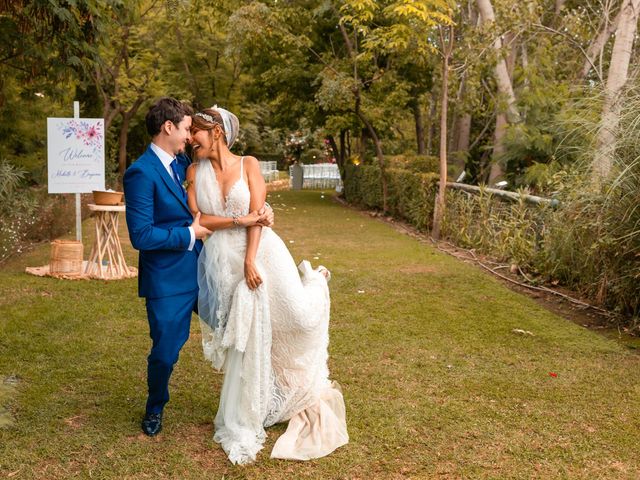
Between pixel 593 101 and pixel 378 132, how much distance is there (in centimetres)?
1653

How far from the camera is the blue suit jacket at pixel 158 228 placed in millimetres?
3729

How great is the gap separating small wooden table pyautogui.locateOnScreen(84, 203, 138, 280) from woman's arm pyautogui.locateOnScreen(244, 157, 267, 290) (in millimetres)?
4991

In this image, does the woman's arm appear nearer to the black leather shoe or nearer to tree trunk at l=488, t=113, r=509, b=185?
the black leather shoe

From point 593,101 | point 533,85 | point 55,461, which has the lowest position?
point 55,461

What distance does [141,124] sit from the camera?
26328 millimetres

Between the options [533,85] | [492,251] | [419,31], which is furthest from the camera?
[533,85]

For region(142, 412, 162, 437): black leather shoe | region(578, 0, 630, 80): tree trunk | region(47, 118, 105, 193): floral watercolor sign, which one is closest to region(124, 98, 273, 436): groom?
region(142, 412, 162, 437): black leather shoe

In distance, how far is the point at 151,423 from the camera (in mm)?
4094

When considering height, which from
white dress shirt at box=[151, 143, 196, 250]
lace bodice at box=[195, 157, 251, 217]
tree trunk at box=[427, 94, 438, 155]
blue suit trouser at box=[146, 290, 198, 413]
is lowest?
blue suit trouser at box=[146, 290, 198, 413]

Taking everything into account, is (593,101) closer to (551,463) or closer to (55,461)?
(551,463)

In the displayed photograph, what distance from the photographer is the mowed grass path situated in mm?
3799

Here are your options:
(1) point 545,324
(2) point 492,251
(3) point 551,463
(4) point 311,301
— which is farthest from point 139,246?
(2) point 492,251

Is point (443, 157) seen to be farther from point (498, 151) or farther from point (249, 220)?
point (249, 220)

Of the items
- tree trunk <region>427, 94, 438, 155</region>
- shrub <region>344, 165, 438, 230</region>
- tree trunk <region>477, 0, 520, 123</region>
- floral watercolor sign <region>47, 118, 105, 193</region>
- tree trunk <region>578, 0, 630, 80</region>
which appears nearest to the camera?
floral watercolor sign <region>47, 118, 105, 193</region>
